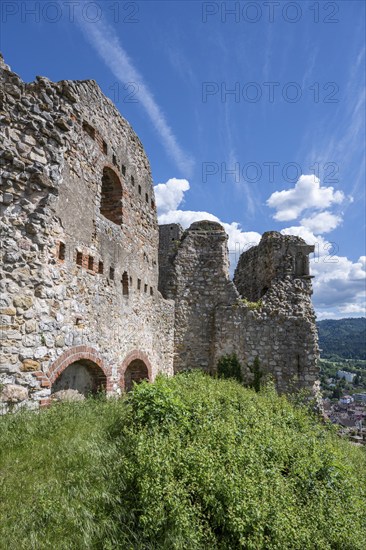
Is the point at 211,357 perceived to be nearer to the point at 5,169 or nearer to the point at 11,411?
the point at 11,411

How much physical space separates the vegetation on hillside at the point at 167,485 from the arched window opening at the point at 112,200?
21.6 ft

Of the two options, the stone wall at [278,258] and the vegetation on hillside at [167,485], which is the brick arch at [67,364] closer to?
the vegetation on hillside at [167,485]

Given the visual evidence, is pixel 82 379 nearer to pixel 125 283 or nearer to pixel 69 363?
pixel 69 363

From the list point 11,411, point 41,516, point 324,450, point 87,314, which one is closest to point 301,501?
point 324,450

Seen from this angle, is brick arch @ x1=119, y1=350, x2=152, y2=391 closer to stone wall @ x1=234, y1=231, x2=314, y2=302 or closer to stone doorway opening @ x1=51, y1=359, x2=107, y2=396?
stone doorway opening @ x1=51, y1=359, x2=107, y2=396

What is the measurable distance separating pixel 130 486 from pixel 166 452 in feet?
1.99

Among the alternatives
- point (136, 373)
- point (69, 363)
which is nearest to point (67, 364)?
point (69, 363)

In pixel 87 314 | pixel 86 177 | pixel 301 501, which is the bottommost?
pixel 301 501

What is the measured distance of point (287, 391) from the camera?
13898 millimetres

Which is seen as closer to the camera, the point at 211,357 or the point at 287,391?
the point at 287,391

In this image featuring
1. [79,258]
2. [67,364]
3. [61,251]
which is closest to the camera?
[67,364]

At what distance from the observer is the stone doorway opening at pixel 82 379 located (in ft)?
27.1

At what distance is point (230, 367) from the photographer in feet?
47.2

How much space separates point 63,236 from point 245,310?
9114mm
